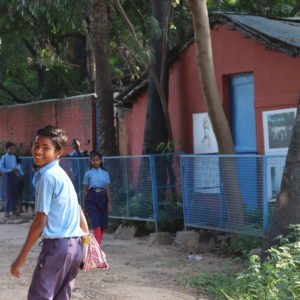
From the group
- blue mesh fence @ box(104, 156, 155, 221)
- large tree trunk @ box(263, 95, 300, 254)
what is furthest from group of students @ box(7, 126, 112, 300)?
blue mesh fence @ box(104, 156, 155, 221)

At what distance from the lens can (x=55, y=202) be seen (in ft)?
15.4

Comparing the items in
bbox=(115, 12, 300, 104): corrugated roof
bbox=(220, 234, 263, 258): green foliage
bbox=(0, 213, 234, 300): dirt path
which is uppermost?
bbox=(115, 12, 300, 104): corrugated roof

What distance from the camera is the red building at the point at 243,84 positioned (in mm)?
11203

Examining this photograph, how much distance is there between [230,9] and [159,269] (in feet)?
41.7

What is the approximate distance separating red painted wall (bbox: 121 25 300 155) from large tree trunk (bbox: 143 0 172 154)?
570mm

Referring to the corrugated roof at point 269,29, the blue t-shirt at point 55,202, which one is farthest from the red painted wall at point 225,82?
the blue t-shirt at point 55,202

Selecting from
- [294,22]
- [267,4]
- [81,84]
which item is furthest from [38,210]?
[81,84]

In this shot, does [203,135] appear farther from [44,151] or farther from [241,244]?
[44,151]

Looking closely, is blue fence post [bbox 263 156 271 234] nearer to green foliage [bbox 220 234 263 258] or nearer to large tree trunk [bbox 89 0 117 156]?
green foliage [bbox 220 234 263 258]

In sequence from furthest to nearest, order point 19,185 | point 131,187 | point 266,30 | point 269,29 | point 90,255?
point 19,185 < point 131,187 < point 269,29 < point 266,30 < point 90,255

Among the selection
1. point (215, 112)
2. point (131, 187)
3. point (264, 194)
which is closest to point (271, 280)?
point (264, 194)

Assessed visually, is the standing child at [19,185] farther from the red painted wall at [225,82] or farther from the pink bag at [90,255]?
the pink bag at [90,255]

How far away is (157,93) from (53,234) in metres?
8.57

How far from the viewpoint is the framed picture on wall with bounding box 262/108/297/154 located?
11109 millimetres
